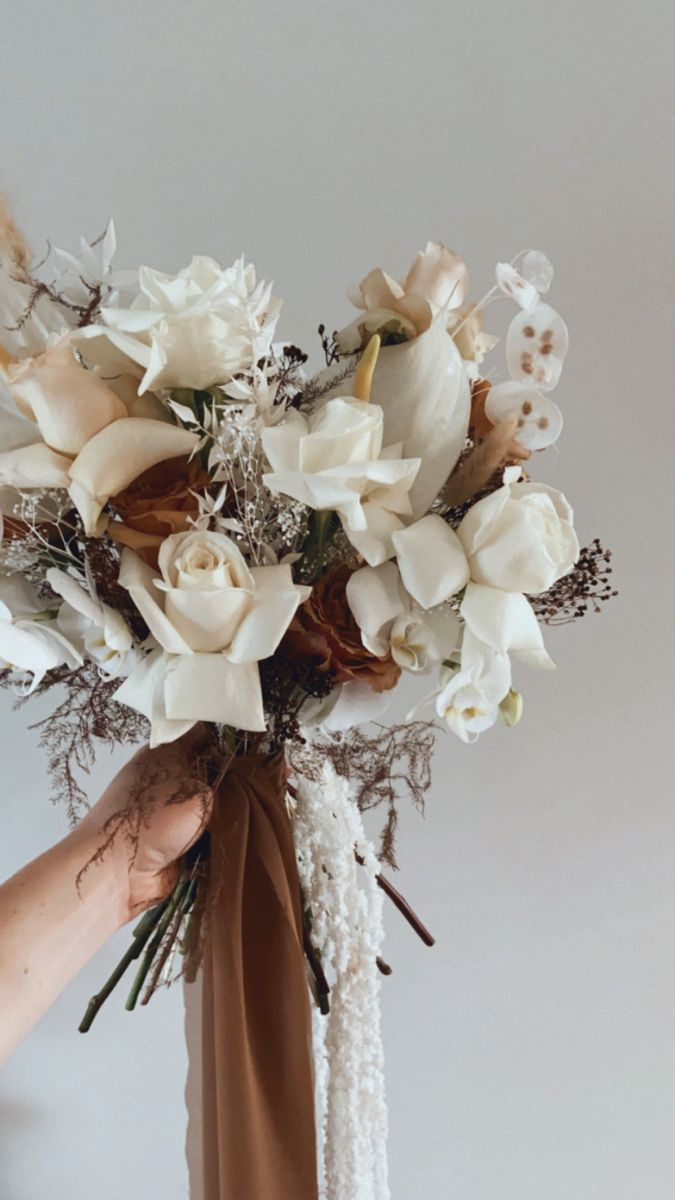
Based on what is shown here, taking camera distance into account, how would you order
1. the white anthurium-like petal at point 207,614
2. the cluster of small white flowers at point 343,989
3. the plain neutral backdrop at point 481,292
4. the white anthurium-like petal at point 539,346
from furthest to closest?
1. the plain neutral backdrop at point 481,292
2. the cluster of small white flowers at point 343,989
3. the white anthurium-like petal at point 539,346
4. the white anthurium-like petal at point 207,614

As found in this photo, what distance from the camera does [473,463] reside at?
2.12ft

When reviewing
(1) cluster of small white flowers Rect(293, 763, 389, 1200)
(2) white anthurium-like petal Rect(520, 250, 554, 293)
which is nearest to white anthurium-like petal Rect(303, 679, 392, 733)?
(1) cluster of small white flowers Rect(293, 763, 389, 1200)

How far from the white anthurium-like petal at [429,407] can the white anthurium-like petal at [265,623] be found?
0.12m

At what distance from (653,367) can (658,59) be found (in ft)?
1.28

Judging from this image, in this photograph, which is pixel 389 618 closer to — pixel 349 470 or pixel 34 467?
pixel 349 470

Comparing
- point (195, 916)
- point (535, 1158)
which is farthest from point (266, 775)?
point (535, 1158)

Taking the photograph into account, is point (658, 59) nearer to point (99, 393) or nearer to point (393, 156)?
point (393, 156)

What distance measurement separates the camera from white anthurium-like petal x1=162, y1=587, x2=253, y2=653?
21.7 inches

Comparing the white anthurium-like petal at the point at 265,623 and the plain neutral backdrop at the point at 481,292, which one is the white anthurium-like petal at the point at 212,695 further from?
the plain neutral backdrop at the point at 481,292

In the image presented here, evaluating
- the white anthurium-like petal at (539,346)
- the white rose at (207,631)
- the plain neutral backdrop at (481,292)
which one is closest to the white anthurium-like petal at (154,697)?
the white rose at (207,631)

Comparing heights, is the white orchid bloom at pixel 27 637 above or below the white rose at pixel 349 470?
below

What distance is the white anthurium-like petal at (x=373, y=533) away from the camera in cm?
59

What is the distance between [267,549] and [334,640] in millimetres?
78

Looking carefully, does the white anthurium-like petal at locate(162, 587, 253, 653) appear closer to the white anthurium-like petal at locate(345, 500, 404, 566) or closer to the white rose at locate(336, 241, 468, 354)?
the white anthurium-like petal at locate(345, 500, 404, 566)
